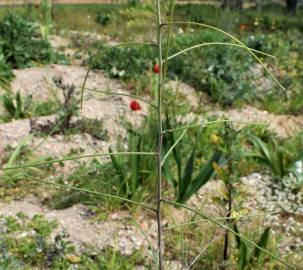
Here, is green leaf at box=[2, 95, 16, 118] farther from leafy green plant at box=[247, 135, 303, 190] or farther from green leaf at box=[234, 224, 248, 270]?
green leaf at box=[234, 224, 248, 270]

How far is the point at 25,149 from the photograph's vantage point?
157 inches

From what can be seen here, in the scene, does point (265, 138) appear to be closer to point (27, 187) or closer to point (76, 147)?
point (76, 147)

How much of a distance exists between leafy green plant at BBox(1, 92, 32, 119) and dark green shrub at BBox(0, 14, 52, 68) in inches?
45.7

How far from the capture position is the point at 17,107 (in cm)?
464

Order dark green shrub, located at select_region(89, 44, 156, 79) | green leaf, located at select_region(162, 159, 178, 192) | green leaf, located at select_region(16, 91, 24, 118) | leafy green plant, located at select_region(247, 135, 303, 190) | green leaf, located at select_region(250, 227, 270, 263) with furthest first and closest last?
dark green shrub, located at select_region(89, 44, 156, 79) < green leaf, located at select_region(16, 91, 24, 118) < leafy green plant, located at select_region(247, 135, 303, 190) < green leaf, located at select_region(162, 159, 178, 192) < green leaf, located at select_region(250, 227, 270, 263)

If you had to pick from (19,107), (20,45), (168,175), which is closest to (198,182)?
(168,175)

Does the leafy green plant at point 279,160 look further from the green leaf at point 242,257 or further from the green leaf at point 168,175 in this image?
the green leaf at point 242,257

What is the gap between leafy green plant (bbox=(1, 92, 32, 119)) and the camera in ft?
15.1

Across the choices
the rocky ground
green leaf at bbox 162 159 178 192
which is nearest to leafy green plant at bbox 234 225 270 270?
the rocky ground

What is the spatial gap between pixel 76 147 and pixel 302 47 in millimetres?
4562

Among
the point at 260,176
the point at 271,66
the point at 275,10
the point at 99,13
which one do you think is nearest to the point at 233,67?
the point at 271,66

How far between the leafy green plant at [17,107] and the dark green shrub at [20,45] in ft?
3.81

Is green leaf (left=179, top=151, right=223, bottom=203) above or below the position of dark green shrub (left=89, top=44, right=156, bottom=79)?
below

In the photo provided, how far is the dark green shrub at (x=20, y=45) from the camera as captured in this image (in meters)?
5.82
